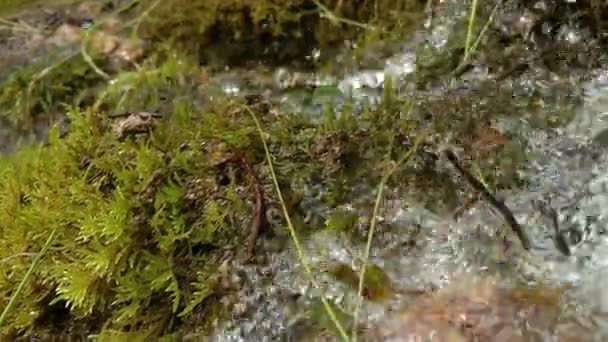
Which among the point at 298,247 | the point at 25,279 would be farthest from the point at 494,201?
the point at 25,279

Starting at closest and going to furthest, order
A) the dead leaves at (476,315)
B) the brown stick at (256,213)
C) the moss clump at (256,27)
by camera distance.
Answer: the dead leaves at (476,315) < the brown stick at (256,213) < the moss clump at (256,27)

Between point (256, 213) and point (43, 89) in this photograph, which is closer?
point (256, 213)

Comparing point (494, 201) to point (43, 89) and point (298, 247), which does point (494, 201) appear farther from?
point (43, 89)

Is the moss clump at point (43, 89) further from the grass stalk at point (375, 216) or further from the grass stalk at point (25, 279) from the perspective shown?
the grass stalk at point (375, 216)

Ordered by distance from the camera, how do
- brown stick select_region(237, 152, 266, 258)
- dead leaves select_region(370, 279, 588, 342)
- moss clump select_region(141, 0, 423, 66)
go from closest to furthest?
dead leaves select_region(370, 279, 588, 342), brown stick select_region(237, 152, 266, 258), moss clump select_region(141, 0, 423, 66)

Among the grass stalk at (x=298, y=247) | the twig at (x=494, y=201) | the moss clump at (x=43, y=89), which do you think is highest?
the twig at (x=494, y=201)

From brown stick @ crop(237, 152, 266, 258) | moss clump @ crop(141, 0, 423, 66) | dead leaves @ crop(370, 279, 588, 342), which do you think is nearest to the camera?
dead leaves @ crop(370, 279, 588, 342)

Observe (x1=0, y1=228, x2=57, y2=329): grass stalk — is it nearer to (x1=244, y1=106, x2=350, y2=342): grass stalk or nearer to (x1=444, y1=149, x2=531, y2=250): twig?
(x1=244, y1=106, x2=350, y2=342): grass stalk

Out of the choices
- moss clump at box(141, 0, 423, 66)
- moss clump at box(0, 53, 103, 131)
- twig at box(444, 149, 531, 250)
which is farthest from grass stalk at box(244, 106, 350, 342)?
moss clump at box(0, 53, 103, 131)

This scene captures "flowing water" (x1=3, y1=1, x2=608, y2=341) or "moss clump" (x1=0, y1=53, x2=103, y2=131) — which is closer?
"flowing water" (x1=3, y1=1, x2=608, y2=341)

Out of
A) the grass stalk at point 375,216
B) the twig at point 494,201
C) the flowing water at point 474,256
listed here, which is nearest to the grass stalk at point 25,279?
the flowing water at point 474,256
